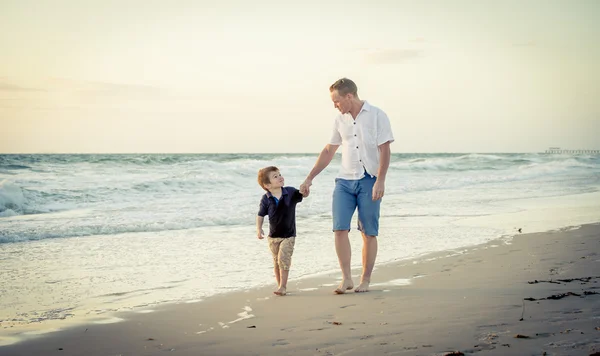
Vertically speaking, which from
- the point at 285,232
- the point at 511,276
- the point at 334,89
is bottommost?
the point at 511,276

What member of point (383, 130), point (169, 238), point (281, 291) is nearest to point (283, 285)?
point (281, 291)

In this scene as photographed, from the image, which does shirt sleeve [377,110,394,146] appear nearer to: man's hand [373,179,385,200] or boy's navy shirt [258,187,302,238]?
man's hand [373,179,385,200]

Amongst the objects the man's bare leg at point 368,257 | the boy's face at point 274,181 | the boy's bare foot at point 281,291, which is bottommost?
the boy's bare foot at point 281,291

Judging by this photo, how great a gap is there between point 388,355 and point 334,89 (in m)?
2.60

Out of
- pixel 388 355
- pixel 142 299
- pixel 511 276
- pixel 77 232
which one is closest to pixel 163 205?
pixel 77 232

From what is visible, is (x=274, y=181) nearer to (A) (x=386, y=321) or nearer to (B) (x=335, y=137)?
(B) (x=335, y=137)

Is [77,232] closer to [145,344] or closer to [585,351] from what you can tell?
[145,344]

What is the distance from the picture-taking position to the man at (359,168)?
4.87 meters

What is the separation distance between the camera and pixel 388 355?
2.96m

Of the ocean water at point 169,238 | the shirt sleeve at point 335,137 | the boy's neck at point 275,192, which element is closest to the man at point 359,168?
the shirt sleeve at point 335,137

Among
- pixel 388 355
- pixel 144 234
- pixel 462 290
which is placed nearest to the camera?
pixel 388 355

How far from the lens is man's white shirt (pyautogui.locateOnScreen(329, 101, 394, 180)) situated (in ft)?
16.0

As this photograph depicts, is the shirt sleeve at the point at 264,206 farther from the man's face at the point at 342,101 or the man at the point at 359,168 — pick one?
the man's face at the point at 342,101

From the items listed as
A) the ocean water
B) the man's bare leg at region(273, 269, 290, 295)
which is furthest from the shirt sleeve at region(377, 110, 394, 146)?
the ocean water
